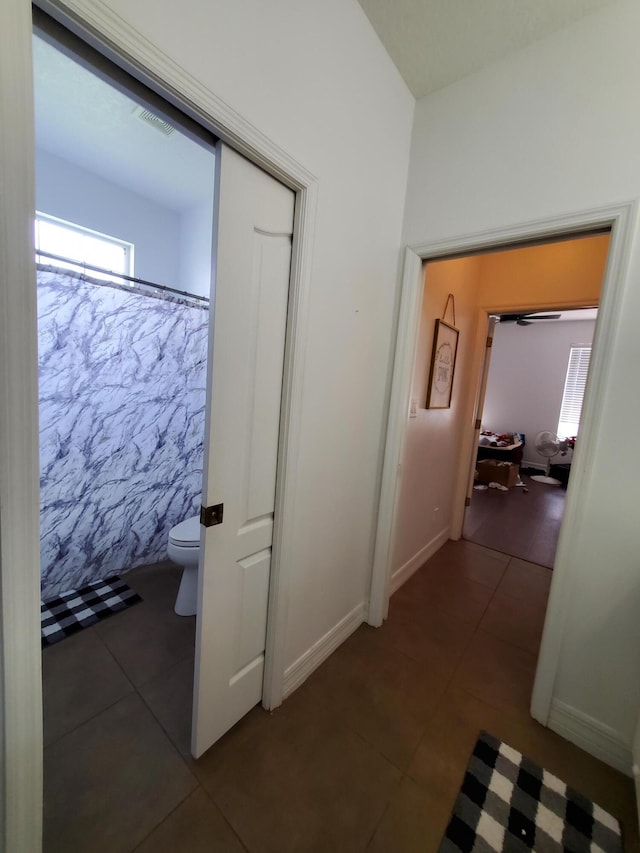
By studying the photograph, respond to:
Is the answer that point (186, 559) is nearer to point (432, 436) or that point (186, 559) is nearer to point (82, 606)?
point (82, 606)

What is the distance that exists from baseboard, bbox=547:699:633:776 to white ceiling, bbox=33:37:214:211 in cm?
321

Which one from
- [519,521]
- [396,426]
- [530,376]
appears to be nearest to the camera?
[396,426]

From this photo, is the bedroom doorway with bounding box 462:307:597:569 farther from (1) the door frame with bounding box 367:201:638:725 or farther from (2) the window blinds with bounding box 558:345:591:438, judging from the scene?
(1) the door frame with bounding box 367:201:638:725

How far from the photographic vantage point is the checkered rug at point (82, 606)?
1702 mm

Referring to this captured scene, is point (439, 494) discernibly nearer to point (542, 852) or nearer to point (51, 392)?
point (542, 852)

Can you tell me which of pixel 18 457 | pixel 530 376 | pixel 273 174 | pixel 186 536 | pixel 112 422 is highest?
pixel 273 174

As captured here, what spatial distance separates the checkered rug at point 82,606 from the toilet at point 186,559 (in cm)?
33

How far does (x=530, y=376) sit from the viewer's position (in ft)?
20.0

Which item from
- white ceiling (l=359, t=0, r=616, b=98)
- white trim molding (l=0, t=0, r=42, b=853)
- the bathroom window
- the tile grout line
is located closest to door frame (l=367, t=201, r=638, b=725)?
the tile grout line

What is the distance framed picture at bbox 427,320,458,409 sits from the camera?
229cm

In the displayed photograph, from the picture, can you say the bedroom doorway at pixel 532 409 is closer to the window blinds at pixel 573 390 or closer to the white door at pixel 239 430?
the window blinds at pixel 573 390

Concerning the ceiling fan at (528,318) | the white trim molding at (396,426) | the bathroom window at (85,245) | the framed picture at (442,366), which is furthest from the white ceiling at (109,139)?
the ceiling fan at (528,318)

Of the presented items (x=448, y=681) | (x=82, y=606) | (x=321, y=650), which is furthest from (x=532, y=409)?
(x=82, y=606)

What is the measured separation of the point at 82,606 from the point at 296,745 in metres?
1.42
